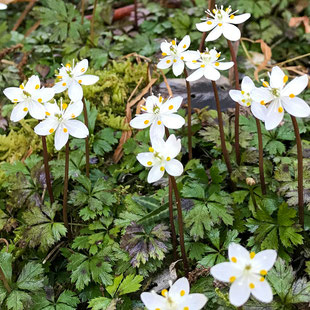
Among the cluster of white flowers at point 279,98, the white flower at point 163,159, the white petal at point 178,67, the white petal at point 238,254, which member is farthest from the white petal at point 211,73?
the white petal at point 238,254

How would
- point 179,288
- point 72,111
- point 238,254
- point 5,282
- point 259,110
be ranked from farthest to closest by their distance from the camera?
point 72,111
point 5,282
point 259,110
point 179,288
point 238,254

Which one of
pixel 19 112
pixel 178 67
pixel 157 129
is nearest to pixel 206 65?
pixel 178 67

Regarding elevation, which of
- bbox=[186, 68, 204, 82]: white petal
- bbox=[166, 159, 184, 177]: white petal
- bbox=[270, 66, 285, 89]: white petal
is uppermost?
bbox=[270, 66, 285, 89]: white petal

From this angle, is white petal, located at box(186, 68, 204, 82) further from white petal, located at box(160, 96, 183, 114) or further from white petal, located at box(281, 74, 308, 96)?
white petal, located at box(281, 74, 308, 96)

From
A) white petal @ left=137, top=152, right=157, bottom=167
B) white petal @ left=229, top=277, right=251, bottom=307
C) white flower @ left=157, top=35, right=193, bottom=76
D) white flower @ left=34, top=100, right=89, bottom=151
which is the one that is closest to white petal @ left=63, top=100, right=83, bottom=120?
white flower @ left=34, top=100, right=89, bottom=151

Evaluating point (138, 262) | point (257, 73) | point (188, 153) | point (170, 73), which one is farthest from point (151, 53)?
point (138, 262)

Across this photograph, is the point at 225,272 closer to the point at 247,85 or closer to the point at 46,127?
the point at 247,85
